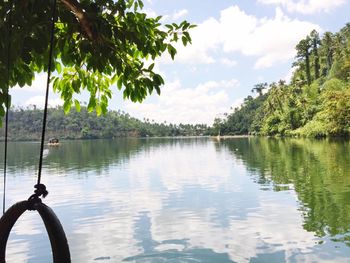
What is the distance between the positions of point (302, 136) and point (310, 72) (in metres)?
31.5

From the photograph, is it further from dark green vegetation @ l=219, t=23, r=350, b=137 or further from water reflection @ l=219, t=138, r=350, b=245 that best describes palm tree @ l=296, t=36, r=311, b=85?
water reflection @ l=219, t=138, r=350, b=245

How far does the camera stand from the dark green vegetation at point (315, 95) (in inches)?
2404

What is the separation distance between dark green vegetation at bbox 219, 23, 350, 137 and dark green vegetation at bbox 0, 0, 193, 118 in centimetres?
5859

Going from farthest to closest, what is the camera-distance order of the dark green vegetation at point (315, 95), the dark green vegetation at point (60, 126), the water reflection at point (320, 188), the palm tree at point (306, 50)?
the dark green vegetation at point (60, 126) → the palm tree at point (306, 50) → the dark green vegetation at point (315, 95) → the water reflection at point (320, 188)

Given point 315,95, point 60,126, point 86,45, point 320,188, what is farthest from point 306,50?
point 60,126

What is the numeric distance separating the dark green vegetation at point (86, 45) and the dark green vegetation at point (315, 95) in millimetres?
58588

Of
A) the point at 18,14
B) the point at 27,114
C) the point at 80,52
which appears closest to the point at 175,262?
the point at 80,52

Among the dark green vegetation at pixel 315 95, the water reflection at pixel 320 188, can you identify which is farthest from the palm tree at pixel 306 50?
the water reflection at pixel 320 188

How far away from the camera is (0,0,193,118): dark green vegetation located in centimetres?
333

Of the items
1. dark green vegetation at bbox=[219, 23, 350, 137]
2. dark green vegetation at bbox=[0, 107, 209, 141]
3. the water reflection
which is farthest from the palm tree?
dark green vegetation at bbox=[0, 107, 209, 141]

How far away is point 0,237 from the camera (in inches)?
97.0

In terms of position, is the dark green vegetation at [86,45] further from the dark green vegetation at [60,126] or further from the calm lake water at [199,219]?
the dark green vegetation at [60,126]

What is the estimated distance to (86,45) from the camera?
395 cm

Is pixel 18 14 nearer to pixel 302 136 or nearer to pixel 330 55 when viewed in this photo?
pixel 302 136
